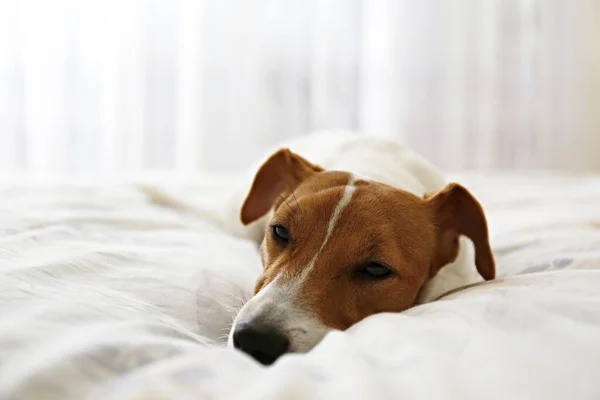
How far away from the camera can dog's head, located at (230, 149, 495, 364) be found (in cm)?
99

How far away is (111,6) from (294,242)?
2751mm

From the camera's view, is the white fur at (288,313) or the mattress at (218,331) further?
the white fur at (288,313)

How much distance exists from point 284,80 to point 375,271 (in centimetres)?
287

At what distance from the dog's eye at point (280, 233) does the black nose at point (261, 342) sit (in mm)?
336

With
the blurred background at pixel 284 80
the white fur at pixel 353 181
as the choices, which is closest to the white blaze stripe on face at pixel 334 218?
the white fur at pixel 353 181

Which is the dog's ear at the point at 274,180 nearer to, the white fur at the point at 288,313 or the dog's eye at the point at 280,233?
the dog's eye at the point at 280,233

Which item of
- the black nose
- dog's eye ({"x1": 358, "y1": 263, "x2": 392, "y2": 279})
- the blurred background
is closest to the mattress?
the black nose

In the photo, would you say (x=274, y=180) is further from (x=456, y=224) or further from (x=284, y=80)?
(x=284, y=80)

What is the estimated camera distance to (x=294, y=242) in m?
1.24

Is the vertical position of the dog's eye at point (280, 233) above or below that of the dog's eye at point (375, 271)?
above

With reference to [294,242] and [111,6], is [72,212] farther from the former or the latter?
[111,6]

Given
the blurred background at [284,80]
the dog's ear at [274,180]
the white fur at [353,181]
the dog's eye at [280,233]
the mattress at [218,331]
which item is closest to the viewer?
the mattress at [218,331]

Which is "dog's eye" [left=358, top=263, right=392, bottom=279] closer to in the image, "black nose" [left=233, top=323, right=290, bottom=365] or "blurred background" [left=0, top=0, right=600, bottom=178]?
"black nose" [left=233, top=323, right=290, bottom=365]

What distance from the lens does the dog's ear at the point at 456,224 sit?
1.36 metres
